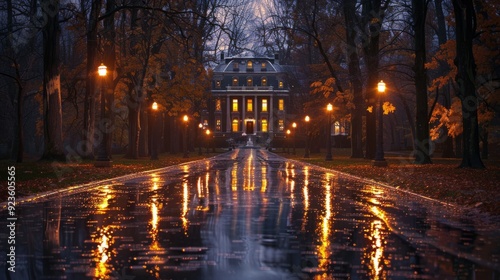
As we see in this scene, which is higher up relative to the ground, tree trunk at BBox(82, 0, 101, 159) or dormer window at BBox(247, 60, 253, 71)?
dormer window at BBox(247, 60, 253, 71)

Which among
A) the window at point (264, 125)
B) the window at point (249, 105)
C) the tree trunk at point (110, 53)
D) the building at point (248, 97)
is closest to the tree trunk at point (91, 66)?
the tree trunk at point (110, 53)

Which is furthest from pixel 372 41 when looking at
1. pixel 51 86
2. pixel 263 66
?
pixel 263 66

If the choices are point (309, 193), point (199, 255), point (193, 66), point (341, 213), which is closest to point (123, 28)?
point (193, 66)

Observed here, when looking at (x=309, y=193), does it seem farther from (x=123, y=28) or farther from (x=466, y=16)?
(x=123, y=28)

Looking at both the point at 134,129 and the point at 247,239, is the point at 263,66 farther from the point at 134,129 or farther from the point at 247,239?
the point at 247,239

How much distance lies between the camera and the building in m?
126

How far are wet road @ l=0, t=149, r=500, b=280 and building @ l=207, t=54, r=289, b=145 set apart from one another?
109 meters

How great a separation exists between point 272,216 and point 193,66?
3657cm

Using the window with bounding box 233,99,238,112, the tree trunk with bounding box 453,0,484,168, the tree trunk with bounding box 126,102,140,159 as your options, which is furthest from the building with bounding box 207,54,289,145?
the tree trunk with bounding box 453,0,484,168

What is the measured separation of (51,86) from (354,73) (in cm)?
2230

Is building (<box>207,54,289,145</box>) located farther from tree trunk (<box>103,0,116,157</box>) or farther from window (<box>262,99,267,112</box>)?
tree trunk (<box>103,0,116,157</box>)

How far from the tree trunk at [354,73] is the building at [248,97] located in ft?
243

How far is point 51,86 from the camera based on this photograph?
32969mm

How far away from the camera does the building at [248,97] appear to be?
126 m
